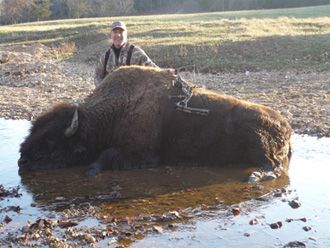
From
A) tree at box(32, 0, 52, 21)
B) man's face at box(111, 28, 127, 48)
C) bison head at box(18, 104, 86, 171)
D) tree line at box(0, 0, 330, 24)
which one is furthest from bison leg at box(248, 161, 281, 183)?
tree at box(32, 0, 52, 21)

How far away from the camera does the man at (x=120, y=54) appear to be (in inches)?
317

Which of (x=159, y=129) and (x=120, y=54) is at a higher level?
(x=120, y=54)

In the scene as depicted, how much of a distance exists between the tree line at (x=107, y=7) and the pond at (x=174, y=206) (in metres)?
63.5

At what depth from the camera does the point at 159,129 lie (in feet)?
20.9

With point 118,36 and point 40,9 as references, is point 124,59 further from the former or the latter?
point 40,9

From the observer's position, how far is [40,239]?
12.8 feet

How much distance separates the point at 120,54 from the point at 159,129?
2.48 m

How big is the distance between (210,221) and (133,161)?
7.04 ft

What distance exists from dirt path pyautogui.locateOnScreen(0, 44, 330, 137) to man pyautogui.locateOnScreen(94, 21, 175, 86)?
268cm

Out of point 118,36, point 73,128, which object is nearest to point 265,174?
point 73,128

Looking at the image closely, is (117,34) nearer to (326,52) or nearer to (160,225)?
(160,225)

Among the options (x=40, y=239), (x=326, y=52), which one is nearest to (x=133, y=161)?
(x=40, y=239)

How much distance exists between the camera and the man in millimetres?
8062

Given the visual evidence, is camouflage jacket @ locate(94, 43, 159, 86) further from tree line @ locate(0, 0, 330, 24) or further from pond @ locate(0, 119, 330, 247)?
tree line @ locate(0, 0, 330, 24)
